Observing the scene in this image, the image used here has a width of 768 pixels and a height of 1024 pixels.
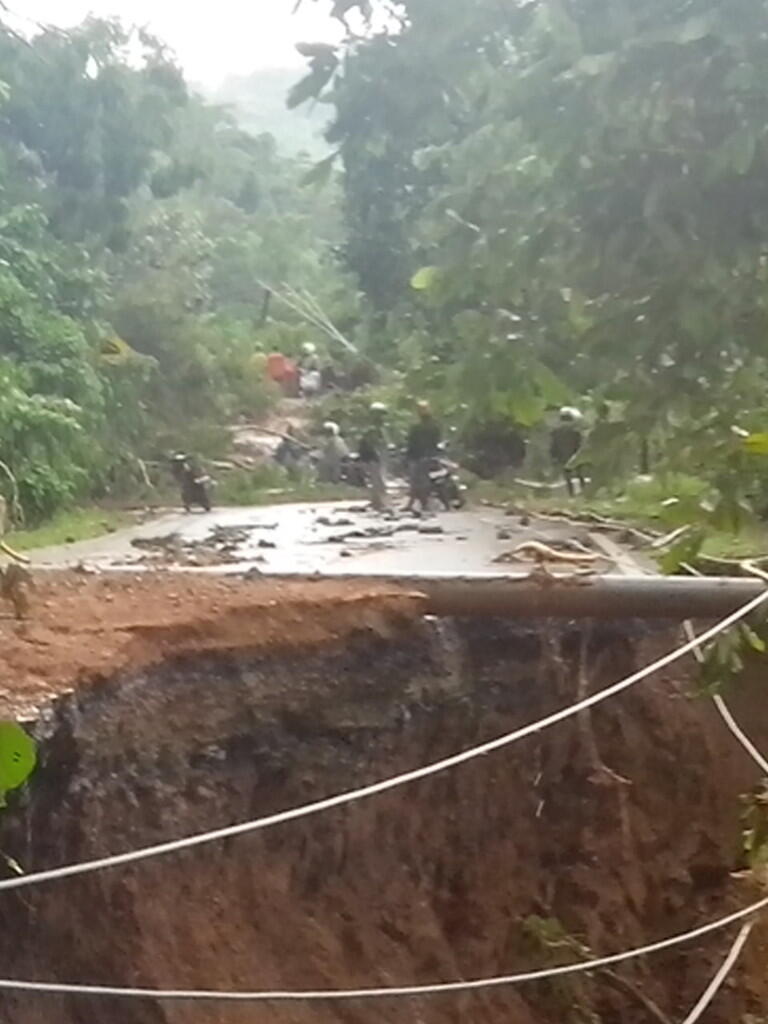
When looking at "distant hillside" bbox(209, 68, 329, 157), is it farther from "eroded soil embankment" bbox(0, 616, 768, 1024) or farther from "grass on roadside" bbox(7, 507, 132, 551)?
"eroded soil embankment" bbox(0, 616, 768, 1024)

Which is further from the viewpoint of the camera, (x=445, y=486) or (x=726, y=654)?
(x=445, y=486)

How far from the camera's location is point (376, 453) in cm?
267

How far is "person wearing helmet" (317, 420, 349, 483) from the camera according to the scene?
276cm

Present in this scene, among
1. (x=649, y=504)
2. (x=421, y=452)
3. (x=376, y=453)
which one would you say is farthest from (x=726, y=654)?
(x=376, y=453)

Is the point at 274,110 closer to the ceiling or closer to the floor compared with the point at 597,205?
closer to the ceiling

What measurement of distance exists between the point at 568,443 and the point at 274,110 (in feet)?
3.42

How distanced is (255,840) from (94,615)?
39 centimetres

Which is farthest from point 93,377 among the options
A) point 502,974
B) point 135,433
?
point 502,974

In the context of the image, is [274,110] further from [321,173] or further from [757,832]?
[757,832]

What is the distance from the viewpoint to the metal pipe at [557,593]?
6.12ft

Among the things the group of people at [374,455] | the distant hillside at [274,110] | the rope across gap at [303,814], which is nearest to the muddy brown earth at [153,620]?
the rope across gap at [303,814]

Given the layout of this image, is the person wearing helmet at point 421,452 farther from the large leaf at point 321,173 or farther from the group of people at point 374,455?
the large leaf at point 321,173

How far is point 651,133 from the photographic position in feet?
6.42

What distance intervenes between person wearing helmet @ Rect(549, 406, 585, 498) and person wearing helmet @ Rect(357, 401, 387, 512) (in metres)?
0.33
